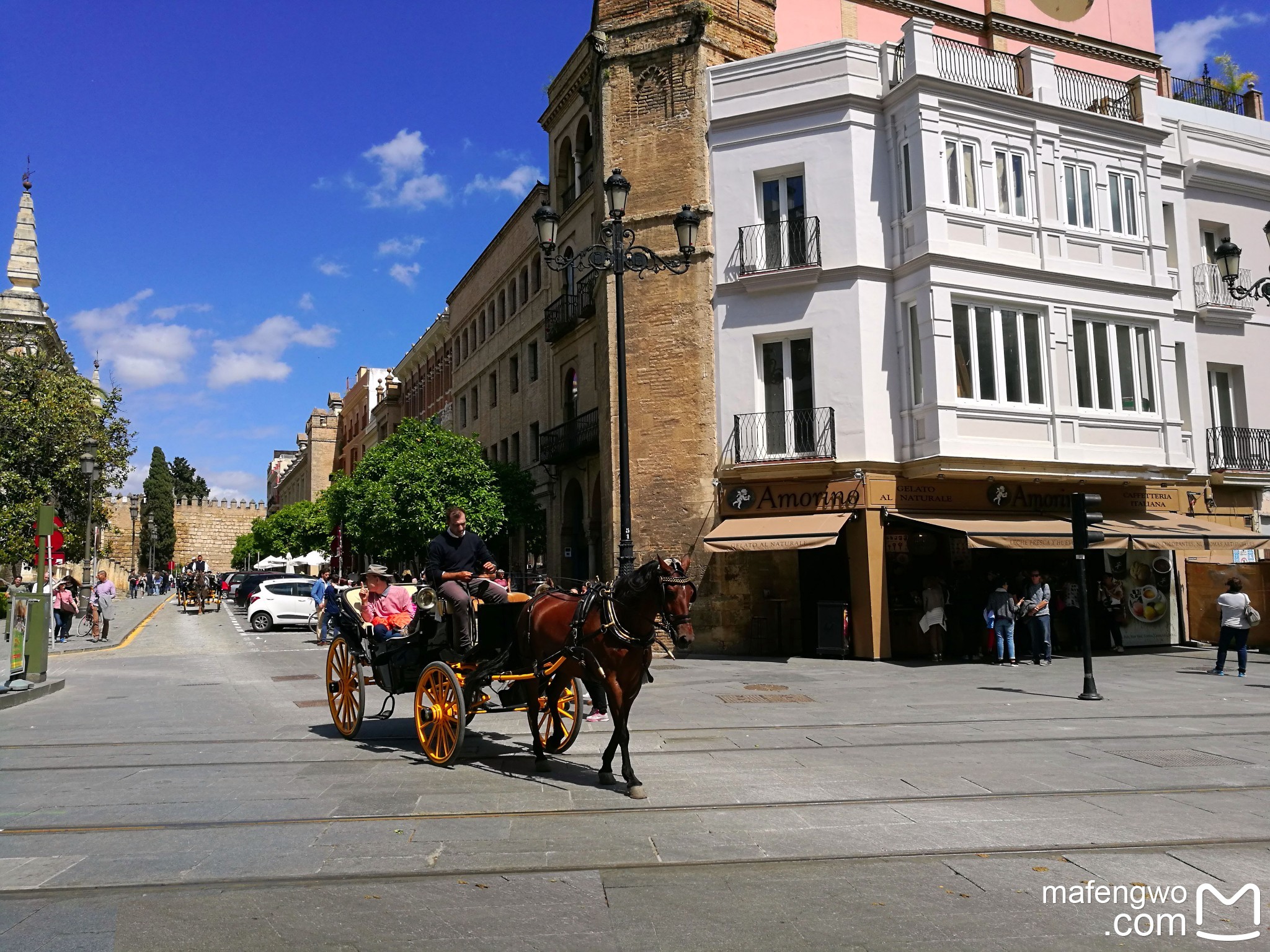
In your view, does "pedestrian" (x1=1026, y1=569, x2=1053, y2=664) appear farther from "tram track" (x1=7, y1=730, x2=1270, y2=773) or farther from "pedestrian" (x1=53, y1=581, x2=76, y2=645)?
"pedestrian" (x1=53, y1=581, x2=76, y2=645)

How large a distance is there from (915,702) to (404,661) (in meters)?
7.32

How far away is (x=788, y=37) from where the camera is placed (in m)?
24.7

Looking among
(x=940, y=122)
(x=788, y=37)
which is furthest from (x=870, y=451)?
(x=788, y=37)

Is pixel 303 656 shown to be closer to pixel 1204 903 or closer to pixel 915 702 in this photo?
pixel 915 702

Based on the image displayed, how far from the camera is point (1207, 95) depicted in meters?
27.2

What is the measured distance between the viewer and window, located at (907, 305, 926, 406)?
19844 mm

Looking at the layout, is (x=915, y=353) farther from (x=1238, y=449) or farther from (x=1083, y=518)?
(x=1238, y=449)

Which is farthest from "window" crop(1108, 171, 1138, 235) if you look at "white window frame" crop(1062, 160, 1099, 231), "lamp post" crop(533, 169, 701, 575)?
"lamp post" crop(533, 169, 701, 575)

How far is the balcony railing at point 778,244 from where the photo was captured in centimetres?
2067

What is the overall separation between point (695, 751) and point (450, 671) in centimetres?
266

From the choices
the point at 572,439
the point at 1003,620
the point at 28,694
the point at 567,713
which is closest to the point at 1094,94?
the point at 1003,620

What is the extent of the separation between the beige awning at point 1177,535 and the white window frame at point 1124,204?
6.36m
